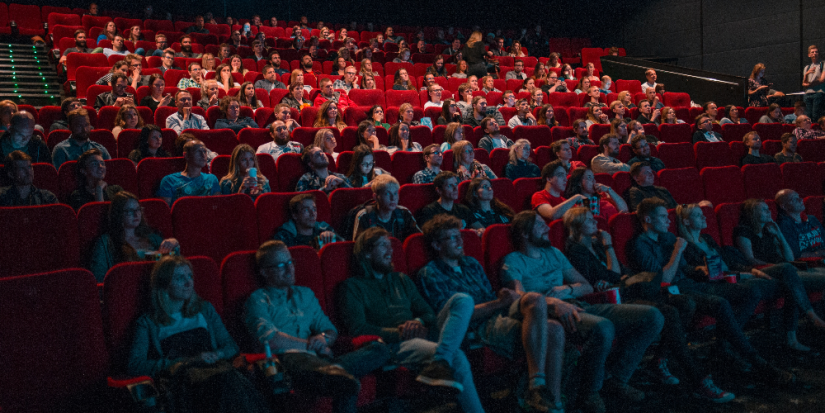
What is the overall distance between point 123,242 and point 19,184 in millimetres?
409

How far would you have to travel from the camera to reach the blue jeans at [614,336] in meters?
1.27

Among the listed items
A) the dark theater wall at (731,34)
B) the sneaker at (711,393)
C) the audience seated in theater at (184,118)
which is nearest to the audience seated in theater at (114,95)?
the audience seated in theater at (184,118)

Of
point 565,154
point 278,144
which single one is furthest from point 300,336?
point 565,154

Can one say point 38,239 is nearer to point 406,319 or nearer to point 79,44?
point 406,319

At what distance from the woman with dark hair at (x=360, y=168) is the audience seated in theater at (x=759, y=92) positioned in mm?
3456

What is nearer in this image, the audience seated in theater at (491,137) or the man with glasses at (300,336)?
the man with glasses at (300,336)

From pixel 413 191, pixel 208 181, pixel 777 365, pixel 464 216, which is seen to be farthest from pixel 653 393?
pixel 208 181

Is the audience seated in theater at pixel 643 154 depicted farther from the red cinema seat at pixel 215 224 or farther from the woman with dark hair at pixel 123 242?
the woman with dark hair at pixel 123 242

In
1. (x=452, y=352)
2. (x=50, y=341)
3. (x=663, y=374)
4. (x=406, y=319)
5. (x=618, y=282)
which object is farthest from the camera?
(x=618, y=282)

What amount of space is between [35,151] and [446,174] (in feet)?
4.50

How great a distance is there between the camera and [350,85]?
3490 millimetres

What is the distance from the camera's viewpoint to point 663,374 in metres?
1.44

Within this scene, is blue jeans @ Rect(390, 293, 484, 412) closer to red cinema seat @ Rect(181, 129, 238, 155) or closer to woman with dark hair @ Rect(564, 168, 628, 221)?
woman with dark hair @ Rect(564, 168, 628, 221)

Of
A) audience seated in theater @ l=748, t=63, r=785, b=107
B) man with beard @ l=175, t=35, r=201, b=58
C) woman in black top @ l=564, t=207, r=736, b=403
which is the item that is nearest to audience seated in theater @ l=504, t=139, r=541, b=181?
woman in black top @ l=564, t=207, r=736, b=403
